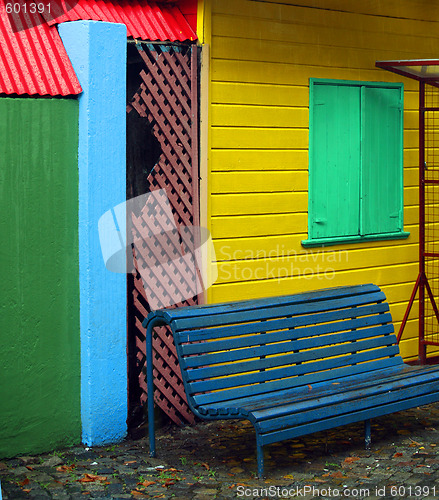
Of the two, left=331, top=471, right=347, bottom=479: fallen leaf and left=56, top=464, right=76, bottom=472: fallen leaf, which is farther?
left=56, top=464, right=76, bottom=472: fallen leaf

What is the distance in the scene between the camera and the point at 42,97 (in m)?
5.71

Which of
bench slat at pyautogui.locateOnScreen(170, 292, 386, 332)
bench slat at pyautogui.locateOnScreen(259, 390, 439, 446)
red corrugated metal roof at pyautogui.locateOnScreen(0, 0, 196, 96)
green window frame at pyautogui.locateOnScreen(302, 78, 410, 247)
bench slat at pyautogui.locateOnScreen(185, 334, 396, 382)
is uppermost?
red corrugated metal roof at pyautogui.locateOnScreen(0, 0, 196, 96)

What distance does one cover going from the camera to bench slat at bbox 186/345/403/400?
214 inches

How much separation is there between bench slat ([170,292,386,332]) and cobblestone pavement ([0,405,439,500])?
3.03 feet

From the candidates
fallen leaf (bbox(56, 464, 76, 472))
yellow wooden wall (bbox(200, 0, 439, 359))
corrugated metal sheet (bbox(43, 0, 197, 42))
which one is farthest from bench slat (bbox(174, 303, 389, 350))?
corrugated metal sheet (bbox(43, 0, 197, 42))

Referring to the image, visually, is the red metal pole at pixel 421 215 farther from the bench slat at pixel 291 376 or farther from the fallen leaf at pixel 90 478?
the fallen leaf at pixel 90 478

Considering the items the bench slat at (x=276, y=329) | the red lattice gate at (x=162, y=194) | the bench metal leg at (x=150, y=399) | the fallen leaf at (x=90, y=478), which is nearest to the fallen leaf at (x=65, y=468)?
the fallen leaf at (x=90, y=478)

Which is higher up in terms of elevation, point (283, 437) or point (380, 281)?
point (380, 281)

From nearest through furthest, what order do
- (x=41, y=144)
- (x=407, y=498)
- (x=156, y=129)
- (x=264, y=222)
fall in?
1. (x=407, y=498)
2. (x=41, y=144)
3. (x=156, y=129)
4. (x=264, y=222)

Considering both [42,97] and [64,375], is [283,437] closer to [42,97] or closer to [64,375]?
[64,375]

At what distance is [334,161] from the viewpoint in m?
7.42

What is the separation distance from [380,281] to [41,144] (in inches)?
141

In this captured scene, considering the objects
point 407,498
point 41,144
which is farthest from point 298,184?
point 407,498

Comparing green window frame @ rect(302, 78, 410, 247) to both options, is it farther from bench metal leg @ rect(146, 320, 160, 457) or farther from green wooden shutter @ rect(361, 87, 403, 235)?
bench metal leg @ rect(146, 320, 160, 457)
